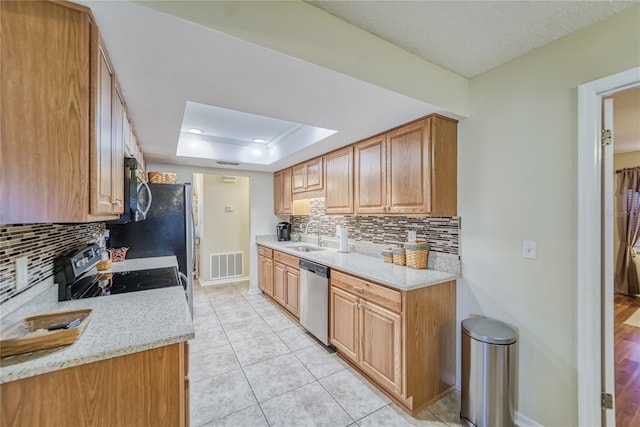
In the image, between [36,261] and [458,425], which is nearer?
[36,261]

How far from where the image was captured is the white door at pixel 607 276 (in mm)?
1441

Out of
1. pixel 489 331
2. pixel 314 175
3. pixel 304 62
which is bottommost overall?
pixel 489 331

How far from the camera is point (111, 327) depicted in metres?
1.16

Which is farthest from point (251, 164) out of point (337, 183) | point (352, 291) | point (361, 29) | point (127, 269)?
point (361, 29)

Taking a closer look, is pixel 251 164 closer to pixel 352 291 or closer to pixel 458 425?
pixel 352 291

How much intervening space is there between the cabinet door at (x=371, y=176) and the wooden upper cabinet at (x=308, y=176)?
0.72 m

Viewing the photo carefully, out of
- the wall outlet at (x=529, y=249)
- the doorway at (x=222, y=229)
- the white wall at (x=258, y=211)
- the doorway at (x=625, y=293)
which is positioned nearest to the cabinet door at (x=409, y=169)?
the wall outlet at (x=529, y=249)

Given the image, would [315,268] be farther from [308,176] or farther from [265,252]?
[265,252]

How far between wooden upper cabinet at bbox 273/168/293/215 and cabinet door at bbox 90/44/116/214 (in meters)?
Result: 2.89

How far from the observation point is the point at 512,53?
5.65ft

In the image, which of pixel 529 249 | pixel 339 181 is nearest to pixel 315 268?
pixel 339 181

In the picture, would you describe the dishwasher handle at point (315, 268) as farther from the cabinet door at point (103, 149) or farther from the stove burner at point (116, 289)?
the cabinet door at point (103, 149)

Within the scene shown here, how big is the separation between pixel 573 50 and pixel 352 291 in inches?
84.6

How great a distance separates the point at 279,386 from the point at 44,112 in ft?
7.19
